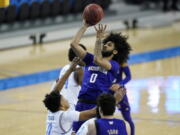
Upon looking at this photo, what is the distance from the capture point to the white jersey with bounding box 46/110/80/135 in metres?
5.54

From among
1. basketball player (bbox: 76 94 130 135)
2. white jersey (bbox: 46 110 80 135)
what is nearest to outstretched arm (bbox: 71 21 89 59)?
white jersey (bbox: 46 110 80 135)

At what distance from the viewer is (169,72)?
41.8ft

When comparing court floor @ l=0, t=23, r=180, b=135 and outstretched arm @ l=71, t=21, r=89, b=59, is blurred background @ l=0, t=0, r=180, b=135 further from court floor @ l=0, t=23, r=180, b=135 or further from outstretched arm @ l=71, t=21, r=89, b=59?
outstretched arm @ l=71, t=21, r=89, b=59

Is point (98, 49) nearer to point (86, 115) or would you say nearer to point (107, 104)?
point (86, 115)

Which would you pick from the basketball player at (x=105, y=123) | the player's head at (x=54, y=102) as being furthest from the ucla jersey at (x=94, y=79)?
the basketball player at (x=105, y=123)

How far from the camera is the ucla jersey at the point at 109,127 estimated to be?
5059mm

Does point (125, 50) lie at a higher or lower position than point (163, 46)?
higher

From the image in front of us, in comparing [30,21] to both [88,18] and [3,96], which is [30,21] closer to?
[3,96]

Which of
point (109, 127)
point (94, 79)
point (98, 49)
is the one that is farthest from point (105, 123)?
point (94, 79)

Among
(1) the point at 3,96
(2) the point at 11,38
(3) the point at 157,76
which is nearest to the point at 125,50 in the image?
(1) the point at 3,96

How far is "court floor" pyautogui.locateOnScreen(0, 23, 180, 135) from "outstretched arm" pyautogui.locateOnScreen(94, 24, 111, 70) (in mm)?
2302

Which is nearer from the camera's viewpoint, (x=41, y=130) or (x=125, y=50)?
(x=125, y=50)

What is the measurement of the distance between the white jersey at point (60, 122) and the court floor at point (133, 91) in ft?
8.67

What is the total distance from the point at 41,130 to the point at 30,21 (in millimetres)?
9517
